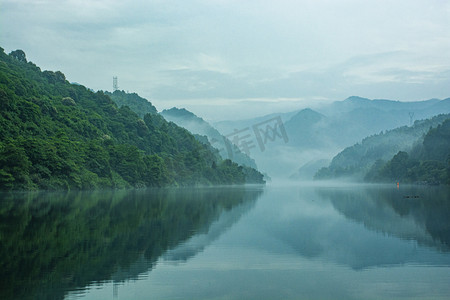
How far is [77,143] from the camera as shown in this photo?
89250 mm

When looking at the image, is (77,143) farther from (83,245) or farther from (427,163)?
(427,163)

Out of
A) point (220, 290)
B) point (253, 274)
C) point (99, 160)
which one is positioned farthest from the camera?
point (99, 160)

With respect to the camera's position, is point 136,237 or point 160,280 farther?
point 136,237

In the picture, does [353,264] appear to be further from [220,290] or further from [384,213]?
[384,213]

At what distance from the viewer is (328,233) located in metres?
23.0

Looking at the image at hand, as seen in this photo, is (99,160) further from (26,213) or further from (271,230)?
Answer: (271,230)

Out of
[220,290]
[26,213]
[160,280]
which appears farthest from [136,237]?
[26,213]

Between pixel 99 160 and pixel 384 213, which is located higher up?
pixel 99 160

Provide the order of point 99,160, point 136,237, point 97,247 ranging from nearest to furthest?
point 97,247, point 136,237, point 99,160

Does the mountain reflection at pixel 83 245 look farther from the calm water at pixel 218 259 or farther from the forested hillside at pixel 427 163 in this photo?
the forested hillside at pixel 427 163

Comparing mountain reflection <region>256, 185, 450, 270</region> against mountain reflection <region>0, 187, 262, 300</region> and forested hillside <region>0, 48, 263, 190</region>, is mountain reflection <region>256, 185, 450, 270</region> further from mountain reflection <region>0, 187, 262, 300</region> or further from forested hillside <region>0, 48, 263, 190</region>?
forested hillside <region>0, 48, 263, 190</region>

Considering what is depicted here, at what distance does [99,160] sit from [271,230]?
72.1 meters

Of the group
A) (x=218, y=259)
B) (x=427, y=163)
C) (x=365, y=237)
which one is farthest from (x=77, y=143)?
(x=427, y=163)

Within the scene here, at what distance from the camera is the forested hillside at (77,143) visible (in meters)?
67.8
